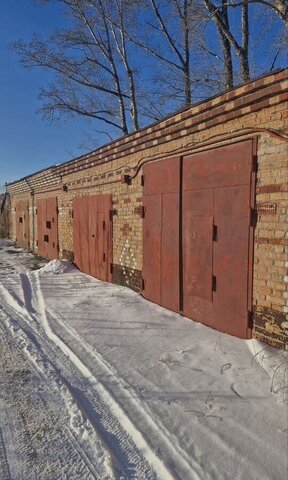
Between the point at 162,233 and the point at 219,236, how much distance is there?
144cm

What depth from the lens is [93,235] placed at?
9.11 m

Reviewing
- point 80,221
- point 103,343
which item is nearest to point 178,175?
point 103,343

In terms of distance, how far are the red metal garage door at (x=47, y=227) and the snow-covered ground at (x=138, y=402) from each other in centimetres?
742

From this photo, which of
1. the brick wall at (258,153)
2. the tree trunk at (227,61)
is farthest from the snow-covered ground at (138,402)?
the tree trunk at (227,61)

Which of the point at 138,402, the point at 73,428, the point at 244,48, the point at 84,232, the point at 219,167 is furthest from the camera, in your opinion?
the point at 244,48

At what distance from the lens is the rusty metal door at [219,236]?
172 inches

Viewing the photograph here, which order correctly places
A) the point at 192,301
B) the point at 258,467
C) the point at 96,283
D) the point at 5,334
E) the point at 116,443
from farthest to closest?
the point at 96,283 < the point at 192,301 < the point at 5,334 < the point at 116,443 < the point at 258,467

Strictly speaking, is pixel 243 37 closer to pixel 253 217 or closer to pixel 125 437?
pixel 253 217

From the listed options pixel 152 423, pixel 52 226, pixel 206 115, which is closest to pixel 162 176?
pixel 206 115

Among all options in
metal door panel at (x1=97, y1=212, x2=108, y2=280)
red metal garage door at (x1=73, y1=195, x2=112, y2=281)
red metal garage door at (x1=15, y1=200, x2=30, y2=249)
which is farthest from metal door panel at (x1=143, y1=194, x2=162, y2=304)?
red metal garage door at (x1=15, y1=200, x2=30, y2=249)

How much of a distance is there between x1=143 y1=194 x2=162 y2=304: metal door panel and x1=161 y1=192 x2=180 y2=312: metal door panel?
0.45ft

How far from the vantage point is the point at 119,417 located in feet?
9.46

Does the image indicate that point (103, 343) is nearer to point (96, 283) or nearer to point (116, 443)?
point (116, 443)

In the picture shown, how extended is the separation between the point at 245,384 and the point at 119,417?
46.9 inches
